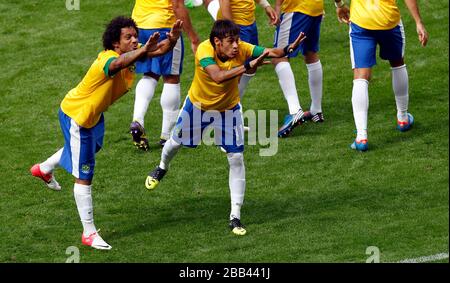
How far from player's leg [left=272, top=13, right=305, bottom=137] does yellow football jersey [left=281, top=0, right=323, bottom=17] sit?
57 millimetres

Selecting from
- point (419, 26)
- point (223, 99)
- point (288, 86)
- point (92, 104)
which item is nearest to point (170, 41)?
point (223, 99)

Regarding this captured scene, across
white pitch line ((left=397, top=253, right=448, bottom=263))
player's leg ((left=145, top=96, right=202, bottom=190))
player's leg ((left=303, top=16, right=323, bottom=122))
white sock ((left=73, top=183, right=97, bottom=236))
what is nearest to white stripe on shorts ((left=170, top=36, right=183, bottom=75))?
player's leg ((left=303, top=16, right=323, bottom=122))

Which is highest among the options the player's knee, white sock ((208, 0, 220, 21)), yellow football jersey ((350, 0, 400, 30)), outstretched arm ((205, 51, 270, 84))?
outstretched arm ((205, 51, 270, 84))

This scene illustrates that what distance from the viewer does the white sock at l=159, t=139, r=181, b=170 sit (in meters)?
13.0

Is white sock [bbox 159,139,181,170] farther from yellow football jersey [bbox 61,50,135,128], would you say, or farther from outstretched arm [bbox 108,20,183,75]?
outstretched arm [bbox 108,20,183,75]

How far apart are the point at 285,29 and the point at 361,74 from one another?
47.8 inches

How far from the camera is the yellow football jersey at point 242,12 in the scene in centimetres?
1443

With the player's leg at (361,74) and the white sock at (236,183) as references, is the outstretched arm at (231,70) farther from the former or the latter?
the player's leg at (361,74)

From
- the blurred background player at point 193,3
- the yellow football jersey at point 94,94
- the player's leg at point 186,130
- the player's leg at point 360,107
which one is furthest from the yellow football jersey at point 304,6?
the blurred background player at point 193,3

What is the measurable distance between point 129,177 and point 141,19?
6.29ft

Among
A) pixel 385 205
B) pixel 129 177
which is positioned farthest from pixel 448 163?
pixel 129 177

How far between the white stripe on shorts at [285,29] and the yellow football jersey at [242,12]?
0.57 meters

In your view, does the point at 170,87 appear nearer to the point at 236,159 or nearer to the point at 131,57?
the point at 236,159

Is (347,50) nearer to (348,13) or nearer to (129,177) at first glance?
(348,13)
